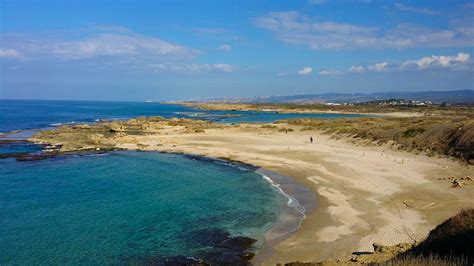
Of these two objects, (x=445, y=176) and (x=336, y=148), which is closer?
(x=445, y=176)

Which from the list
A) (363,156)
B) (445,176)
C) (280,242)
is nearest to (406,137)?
(363,156)

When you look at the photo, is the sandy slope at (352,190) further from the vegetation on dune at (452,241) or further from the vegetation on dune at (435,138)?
the vegetation on dune at (452,241)

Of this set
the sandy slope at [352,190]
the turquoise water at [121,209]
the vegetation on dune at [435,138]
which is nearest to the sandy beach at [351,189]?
the sandy slope at [352,190]

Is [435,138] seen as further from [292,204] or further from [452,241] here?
[452,241]

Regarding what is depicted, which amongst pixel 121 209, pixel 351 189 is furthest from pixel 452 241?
pixel 121 209

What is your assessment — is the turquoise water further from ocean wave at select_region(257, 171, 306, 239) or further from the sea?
ocean wave at select_region(257, 171, 306, 239)

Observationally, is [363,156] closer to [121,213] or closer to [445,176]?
[445,176]
